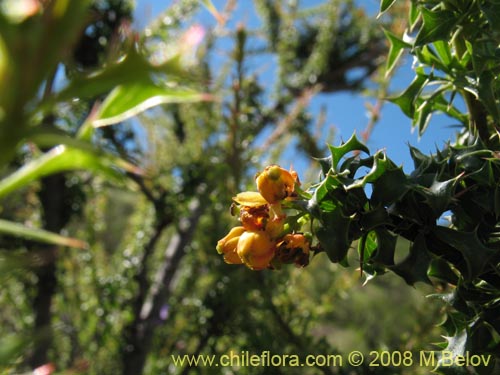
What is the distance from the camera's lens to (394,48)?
1.97 ft

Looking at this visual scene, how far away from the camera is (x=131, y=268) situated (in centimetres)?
148

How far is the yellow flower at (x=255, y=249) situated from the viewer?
0.38m

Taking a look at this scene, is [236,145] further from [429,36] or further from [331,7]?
[331,7]

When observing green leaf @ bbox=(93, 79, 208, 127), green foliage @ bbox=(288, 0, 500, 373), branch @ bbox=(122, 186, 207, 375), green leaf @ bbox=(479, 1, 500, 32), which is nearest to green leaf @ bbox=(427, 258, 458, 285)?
green foliage @ bbox=(288, 0, 500, 373)

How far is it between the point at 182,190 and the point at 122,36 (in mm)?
1300

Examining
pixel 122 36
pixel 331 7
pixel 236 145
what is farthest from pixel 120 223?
pixel 122 36

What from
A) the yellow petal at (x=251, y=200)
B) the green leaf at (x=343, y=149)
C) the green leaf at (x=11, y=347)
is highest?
the green leaf at (x=11, y=347)

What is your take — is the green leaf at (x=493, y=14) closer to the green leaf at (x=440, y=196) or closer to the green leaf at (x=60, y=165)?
the green leaf at (x=440, y=196)

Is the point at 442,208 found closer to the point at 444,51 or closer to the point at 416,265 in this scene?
the point at 416,265

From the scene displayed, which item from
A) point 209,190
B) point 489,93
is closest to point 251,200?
point 489,93

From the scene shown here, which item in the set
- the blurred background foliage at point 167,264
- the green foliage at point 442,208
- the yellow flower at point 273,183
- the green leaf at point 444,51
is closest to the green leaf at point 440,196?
the green foliage at point 442,208

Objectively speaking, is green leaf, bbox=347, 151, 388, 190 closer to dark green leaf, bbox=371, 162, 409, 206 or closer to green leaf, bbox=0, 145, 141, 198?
dark green leaf, bbox=371, 162, 409, 206

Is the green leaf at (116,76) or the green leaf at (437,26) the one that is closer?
the green leaf at (116,76)

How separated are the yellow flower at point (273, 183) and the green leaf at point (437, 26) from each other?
8.8 inches
